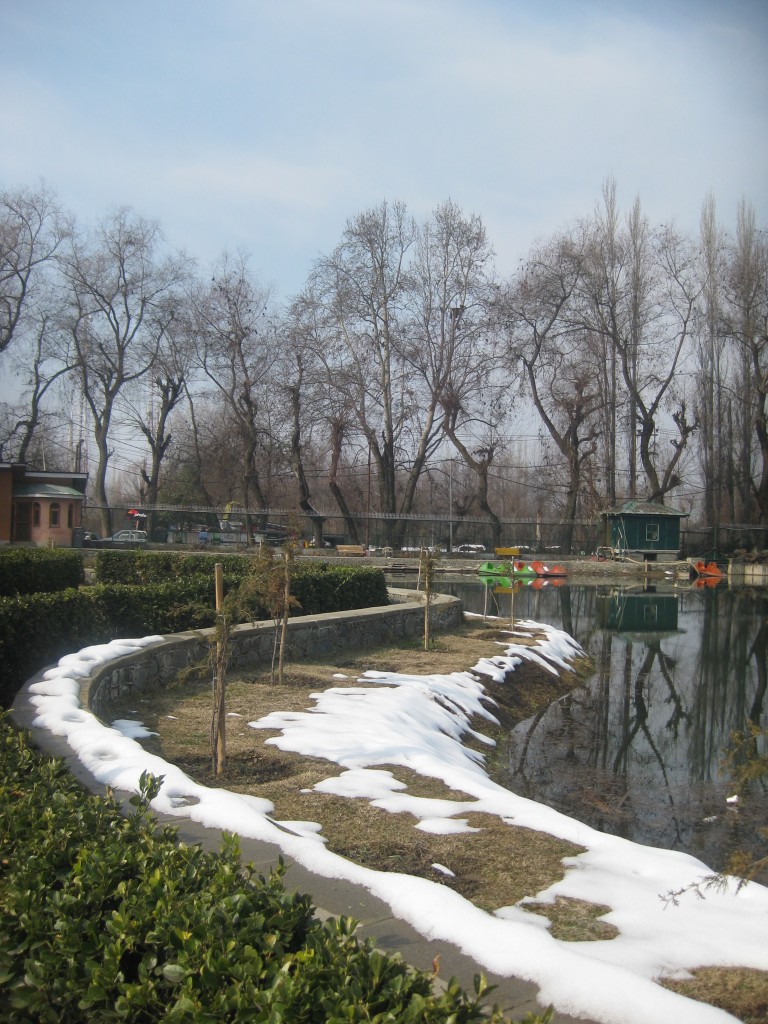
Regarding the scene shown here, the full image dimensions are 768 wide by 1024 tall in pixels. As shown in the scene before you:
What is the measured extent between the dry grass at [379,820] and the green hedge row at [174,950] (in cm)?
108

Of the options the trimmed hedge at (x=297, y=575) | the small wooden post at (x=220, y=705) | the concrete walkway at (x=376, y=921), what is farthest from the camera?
the trimmed hedge at (x=297, y=575)

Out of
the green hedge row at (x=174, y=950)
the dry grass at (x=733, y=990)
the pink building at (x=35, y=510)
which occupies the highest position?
the pink building at (x=35, y=510)

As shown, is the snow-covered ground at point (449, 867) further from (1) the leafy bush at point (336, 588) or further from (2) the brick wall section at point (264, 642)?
(1) the leafy bush at point (336, 588)

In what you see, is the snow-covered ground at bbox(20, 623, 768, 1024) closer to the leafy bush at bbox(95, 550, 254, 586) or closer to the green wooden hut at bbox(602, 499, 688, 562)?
the leafy bush at bbox(95, 550, 254, 586)

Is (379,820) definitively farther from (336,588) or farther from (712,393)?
(712,393)

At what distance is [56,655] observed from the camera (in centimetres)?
812

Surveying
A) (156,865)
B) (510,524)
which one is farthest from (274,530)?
(156,865)

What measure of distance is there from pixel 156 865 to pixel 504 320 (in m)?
42.5

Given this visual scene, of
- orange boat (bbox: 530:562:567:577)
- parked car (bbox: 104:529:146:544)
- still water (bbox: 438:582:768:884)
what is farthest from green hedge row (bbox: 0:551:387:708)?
parked car (bbox: 104:529:146:544)

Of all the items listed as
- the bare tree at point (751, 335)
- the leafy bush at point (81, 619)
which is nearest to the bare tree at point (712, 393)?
the bare tree at point (751, 335)

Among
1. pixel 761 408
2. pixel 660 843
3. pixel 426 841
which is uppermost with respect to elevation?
pixel 761 408

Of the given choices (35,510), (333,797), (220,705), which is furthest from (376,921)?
(35,510)

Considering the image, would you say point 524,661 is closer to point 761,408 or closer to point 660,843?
point 660,843

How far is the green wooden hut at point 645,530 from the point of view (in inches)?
1578
